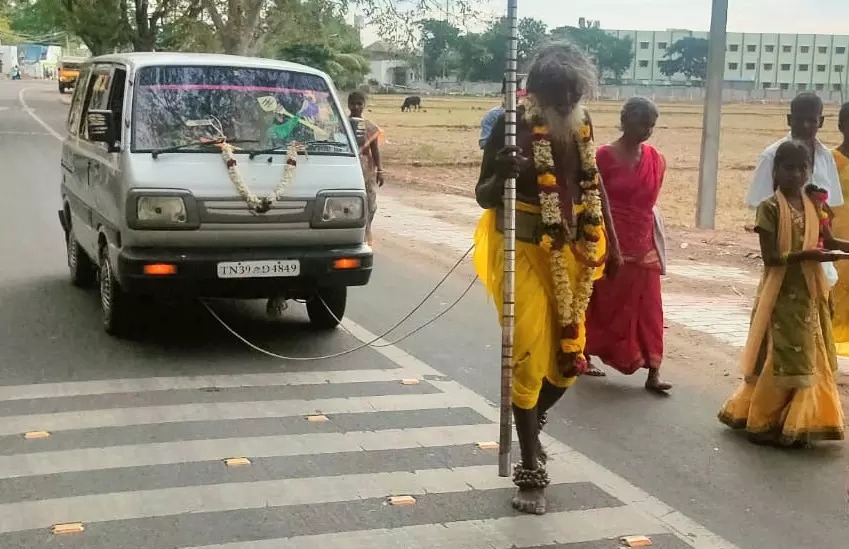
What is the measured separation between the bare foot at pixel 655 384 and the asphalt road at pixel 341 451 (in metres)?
0.11

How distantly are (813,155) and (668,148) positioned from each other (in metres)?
26.5

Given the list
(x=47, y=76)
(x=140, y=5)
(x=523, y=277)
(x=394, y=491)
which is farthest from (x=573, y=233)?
(x=47, y=76)

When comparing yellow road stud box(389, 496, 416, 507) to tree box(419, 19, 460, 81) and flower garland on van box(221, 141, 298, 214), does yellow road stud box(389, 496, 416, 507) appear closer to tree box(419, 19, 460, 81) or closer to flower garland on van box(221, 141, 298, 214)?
flower garland on van box(221, 141, 298, 214)

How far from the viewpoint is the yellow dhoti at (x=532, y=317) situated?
4344 millimetres

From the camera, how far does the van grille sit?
650 centimetres

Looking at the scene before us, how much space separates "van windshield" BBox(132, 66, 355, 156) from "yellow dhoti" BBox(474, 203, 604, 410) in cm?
305

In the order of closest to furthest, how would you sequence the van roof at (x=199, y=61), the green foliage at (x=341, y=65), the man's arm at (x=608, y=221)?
the man's arm at (x=608, y=221)
the van roof at (x=199, y=61)
the green foliage at (x=341, y=65)

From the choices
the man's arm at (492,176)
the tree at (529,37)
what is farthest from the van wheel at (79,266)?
the man's arm at (492,176)

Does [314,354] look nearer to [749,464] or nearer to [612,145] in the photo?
[612,145]

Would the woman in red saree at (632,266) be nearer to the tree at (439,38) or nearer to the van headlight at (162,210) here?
the van headlight at (162,210)

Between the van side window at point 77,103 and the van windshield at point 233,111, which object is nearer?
the van windshield at point 233,111

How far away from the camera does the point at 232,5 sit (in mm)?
22797

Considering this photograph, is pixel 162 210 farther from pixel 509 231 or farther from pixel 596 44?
pixel 596 44

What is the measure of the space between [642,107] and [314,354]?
272 cm
